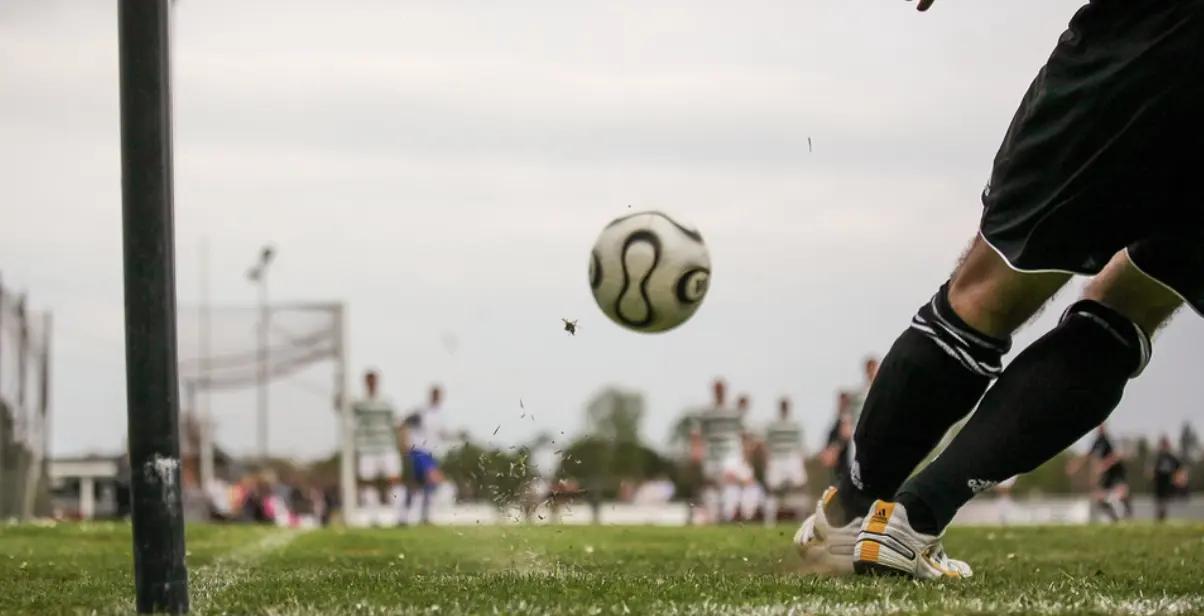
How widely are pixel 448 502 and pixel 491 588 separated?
19.8m

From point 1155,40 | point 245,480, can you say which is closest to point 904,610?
point 1155,40

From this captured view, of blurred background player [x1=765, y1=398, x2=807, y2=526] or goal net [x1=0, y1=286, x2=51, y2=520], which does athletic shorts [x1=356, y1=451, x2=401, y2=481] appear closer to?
→ goal net [x1=0, y1=286, x2=51, y2=520]

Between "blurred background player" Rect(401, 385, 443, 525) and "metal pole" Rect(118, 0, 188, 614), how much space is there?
1607 centimetres

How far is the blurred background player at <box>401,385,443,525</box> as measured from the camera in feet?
64.3

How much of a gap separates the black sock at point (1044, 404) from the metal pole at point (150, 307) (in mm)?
2131

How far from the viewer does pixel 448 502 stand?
23766mm

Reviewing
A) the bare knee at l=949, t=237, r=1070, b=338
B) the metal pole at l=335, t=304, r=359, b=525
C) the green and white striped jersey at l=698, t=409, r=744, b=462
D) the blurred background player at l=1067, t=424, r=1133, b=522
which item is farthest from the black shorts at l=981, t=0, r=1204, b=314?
the metal pole at l=335, t=304, r=359, b=525

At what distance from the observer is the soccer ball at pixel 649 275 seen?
5.39m

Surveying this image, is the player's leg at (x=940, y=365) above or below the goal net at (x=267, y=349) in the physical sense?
below

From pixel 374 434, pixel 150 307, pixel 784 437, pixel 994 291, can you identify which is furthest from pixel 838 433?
pixel 150 307

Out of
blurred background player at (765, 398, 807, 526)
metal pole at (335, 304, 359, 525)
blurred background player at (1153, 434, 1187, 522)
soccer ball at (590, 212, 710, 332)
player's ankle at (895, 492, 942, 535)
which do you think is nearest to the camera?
player's ankle at (895, 492, 942, 535)

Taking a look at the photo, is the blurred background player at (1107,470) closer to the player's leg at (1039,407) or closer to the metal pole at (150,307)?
the player's leg at (1039,407)

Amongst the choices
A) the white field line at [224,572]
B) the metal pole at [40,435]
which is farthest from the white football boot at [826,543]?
the metal pole at [40,435]

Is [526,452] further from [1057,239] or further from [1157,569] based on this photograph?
[1057,239]
